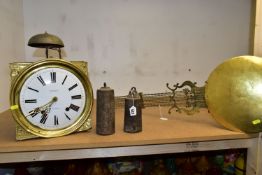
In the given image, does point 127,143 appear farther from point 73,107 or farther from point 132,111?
point 73,107

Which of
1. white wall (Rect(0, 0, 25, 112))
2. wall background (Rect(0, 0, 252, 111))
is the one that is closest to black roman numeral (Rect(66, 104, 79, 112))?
white wall (Rect(0, 0, 25, 112))

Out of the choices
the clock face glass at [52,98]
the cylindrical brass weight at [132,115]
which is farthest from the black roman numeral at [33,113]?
the cylindrical brass weight at [132,115]

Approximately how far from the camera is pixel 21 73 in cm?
73

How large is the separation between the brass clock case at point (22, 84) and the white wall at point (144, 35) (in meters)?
0.64

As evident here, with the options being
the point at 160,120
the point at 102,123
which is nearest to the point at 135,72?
the point at 160,120

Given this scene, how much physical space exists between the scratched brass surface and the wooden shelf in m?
0.05

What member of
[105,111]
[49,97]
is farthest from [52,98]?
[105,111]

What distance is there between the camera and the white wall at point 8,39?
1099 mm

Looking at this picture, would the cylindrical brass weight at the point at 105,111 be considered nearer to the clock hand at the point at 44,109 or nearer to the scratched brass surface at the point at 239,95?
the clock hand at the point at 44,109

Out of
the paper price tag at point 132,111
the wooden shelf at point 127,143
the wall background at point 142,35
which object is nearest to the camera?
the wooden shelf at point 127,143

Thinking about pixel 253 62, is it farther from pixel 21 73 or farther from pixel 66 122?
pixel 21 73

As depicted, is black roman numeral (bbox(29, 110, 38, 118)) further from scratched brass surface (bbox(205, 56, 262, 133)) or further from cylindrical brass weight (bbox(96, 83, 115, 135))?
scratched brass surface (bbox(205, 56, 262, 133))

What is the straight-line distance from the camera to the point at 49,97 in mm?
764

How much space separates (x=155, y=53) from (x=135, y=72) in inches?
7.6
